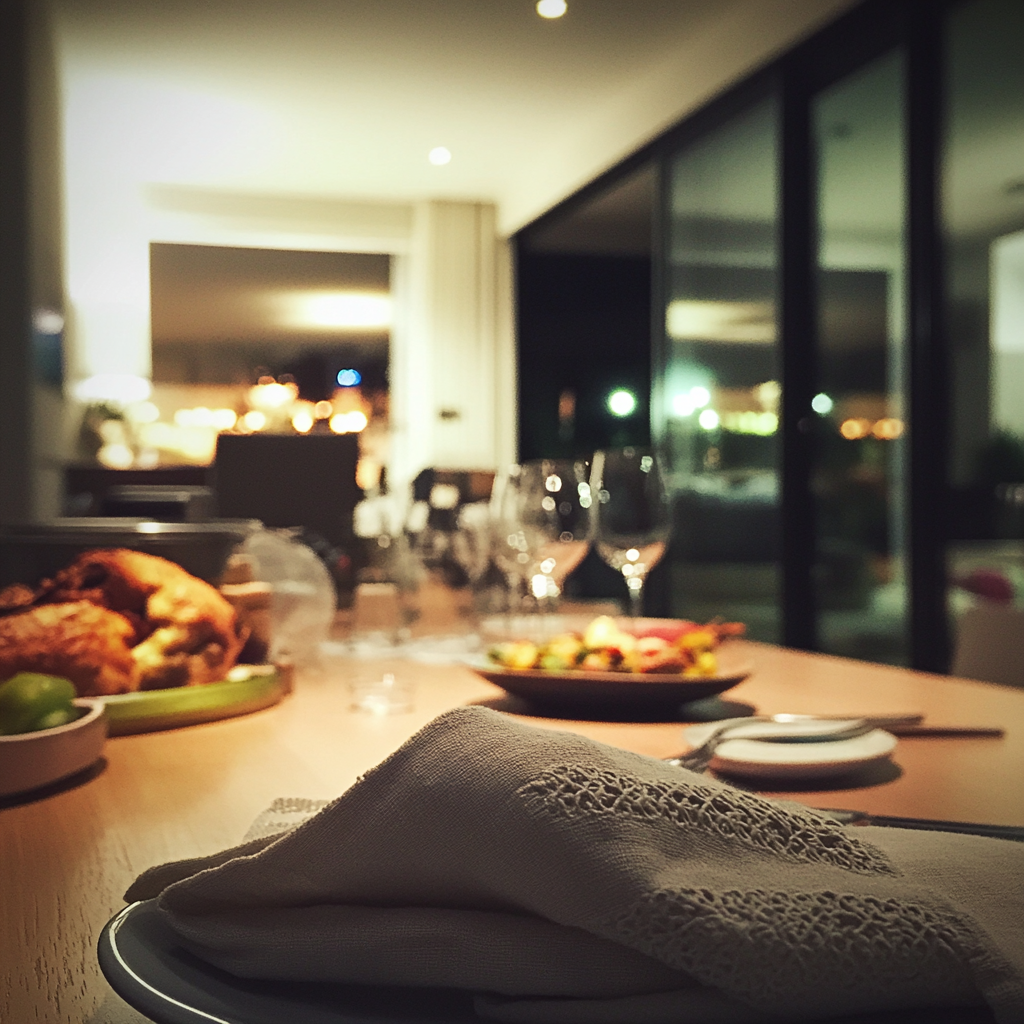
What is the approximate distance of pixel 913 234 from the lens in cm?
346

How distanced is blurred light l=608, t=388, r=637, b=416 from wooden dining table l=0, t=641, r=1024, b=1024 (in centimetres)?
766

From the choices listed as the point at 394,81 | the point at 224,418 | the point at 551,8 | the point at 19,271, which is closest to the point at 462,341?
the point at 224,418

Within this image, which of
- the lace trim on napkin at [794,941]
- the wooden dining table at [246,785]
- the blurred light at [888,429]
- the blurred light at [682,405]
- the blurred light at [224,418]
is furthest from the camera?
the blurred light at [224,418]

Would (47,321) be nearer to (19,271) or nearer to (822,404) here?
(19,271)

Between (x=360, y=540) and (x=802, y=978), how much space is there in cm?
158

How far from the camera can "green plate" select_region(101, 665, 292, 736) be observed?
798mm

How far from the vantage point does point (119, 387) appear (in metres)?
7.60

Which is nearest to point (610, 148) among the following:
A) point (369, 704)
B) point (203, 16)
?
point (203, 16)

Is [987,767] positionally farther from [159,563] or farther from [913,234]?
[913,234]

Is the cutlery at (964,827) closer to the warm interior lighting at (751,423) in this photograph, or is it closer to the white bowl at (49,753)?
the white bowl at (49,753)

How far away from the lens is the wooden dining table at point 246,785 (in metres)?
0.40

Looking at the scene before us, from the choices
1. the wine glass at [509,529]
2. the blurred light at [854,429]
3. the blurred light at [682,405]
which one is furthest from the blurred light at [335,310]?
the wine glass at [509,529]

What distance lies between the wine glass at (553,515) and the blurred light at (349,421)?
7.04 meters

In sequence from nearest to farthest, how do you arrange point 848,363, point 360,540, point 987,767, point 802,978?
point 802,978 → point 987,767 → point 360,540 → point 848,363
